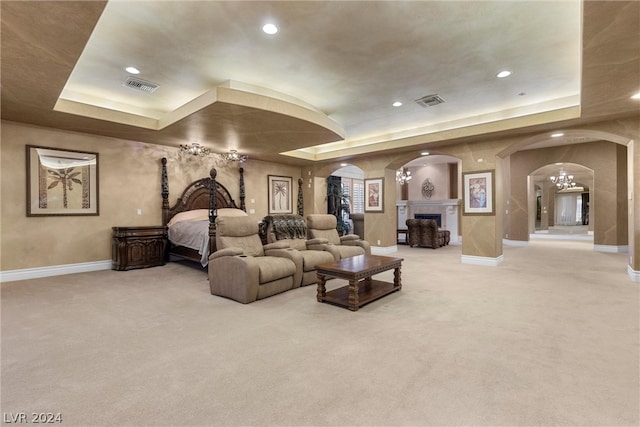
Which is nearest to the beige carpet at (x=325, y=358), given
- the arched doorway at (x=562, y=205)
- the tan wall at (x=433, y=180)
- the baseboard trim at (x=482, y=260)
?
the baseboard trim at (x=482, y=260)

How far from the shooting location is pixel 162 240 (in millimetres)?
6336

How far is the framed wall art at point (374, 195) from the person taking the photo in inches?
321

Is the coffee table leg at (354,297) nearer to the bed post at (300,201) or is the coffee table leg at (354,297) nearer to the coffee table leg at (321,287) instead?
the coffee table leg at (321,287)

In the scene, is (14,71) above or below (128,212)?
above

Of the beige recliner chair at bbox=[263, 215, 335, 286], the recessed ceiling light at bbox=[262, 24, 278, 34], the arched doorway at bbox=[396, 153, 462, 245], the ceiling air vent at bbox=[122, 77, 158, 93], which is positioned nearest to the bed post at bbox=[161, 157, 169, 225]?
the ceiling air vent at bbox=[122, 77, 158, 93]

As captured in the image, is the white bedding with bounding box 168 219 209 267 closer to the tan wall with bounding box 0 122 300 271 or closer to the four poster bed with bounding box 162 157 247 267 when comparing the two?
the four poster bed with bounding box 162 157 247 267

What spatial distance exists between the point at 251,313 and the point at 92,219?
4489mm

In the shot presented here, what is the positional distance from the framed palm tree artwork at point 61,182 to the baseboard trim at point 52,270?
3.15 feet

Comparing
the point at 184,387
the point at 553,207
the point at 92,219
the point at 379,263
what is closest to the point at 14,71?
the point at 92,219

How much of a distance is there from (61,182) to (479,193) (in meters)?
8.15

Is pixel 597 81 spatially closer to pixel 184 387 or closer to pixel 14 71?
pixel 184 387

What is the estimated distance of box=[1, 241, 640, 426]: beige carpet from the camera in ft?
5.68

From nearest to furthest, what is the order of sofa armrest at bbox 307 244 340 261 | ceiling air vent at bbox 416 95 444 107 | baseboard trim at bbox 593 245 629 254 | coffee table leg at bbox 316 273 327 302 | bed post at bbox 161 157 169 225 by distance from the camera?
1. coffee table leg at bbox 316 273 327 302
2. ceiling air vent at bbox 416 95 444 107
3. sofa armrest at bbox 307 244 340 261
4. bed post at bbox 161 157 169 225
5. baseboard trim at bbox 593 245 629 254

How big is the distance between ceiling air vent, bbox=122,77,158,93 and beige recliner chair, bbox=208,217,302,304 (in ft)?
7.22
